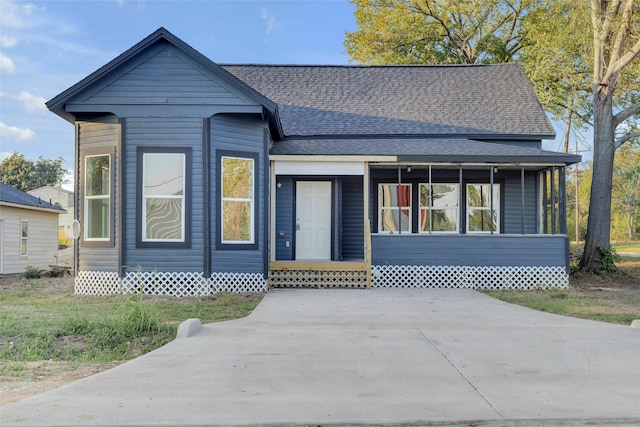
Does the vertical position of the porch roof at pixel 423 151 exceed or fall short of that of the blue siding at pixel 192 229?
it exceeds it

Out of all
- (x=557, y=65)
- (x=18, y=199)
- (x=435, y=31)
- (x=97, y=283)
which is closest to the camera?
(x=97, y=283)

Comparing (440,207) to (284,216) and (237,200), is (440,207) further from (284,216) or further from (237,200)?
(237,200)

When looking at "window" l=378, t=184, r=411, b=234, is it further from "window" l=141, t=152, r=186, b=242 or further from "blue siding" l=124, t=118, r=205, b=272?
"window" l=141, t=152, r=186, b=242

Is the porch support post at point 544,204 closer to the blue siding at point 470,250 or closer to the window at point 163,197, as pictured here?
the blue siding at point 470,250

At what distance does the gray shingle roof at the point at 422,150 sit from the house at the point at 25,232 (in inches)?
463

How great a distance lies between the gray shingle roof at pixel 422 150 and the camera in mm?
12398

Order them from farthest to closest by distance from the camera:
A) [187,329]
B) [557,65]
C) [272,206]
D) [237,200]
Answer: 1. [557,65]
2. [272,206]
3. [237,200]
4. [187,329]

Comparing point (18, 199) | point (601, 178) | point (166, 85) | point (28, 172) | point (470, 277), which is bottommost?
point (470, 277)

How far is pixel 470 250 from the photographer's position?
501 inches

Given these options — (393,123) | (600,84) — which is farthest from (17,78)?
(600,84)

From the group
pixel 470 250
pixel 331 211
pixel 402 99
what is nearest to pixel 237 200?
pixel 331 211

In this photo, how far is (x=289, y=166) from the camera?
12.5 m

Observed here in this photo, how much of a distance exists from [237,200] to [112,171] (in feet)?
8.40

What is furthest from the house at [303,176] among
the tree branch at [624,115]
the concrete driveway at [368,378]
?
the concrete driveway at [368,378]
